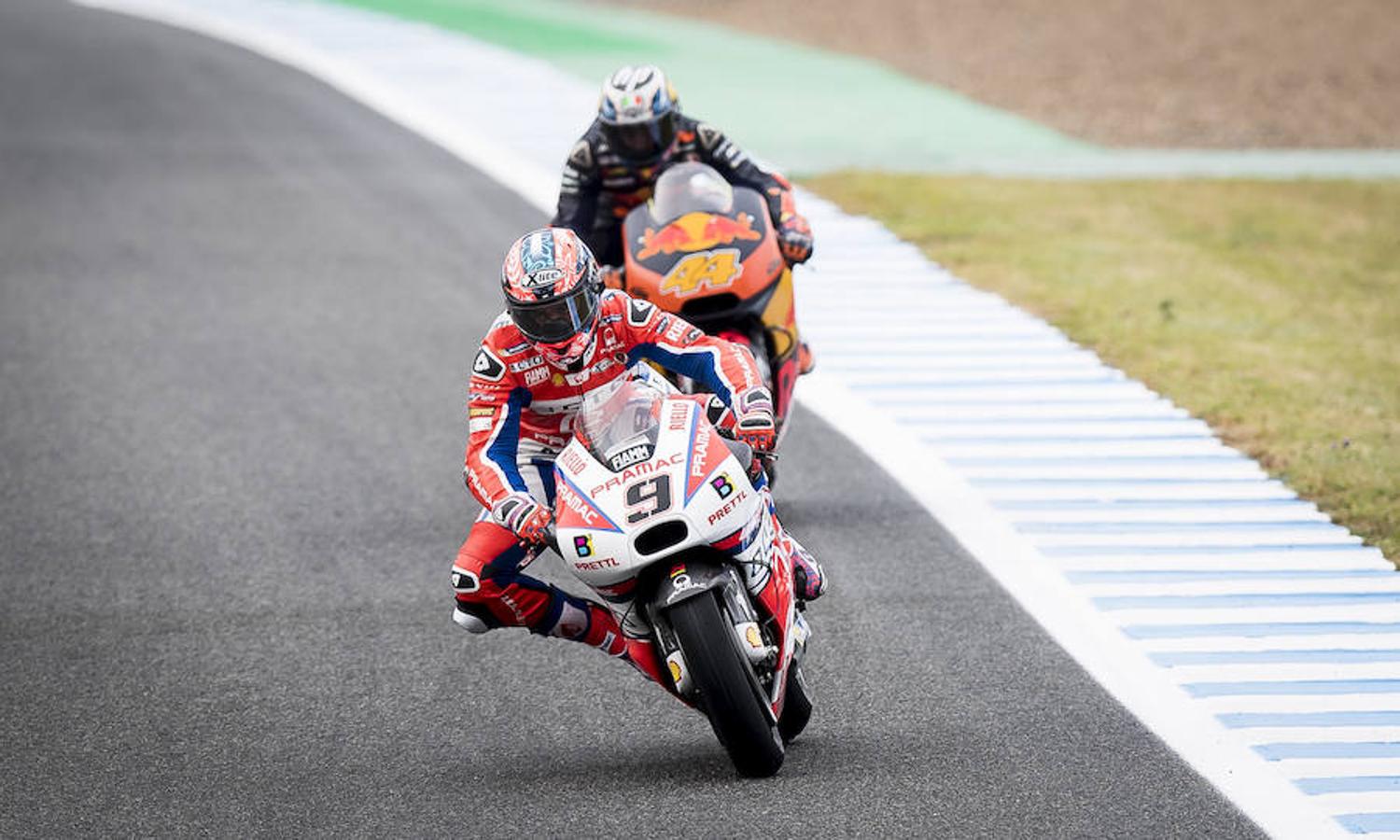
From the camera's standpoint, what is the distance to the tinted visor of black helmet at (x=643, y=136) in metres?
9.33

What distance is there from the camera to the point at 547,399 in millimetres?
7016

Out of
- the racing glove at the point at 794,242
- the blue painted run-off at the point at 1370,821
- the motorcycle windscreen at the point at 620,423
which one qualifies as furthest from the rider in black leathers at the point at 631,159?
the blue painted run-off at the point at 1370,821

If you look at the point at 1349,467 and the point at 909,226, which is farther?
the point at 909,226

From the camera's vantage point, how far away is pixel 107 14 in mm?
27672

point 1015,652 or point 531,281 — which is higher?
point 531,281

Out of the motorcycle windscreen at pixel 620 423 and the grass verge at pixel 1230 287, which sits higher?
the motorcycle windscreen at pixel 620 423

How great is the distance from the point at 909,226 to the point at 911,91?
7632mm

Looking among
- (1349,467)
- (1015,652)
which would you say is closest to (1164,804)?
(1015,652)

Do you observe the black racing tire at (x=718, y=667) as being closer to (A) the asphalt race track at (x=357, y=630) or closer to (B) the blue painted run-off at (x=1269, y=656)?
(A) the asphalt race track at (x=357, y=630)

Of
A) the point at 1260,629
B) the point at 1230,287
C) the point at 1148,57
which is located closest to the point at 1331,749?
the point at 1260,629

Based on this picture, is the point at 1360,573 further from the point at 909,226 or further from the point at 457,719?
the point at 909,226

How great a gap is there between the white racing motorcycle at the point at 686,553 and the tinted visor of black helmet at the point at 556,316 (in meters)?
0.27

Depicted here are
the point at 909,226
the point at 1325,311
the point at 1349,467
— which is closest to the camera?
the point at 1349,467

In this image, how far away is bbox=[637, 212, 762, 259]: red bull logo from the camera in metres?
8.57
